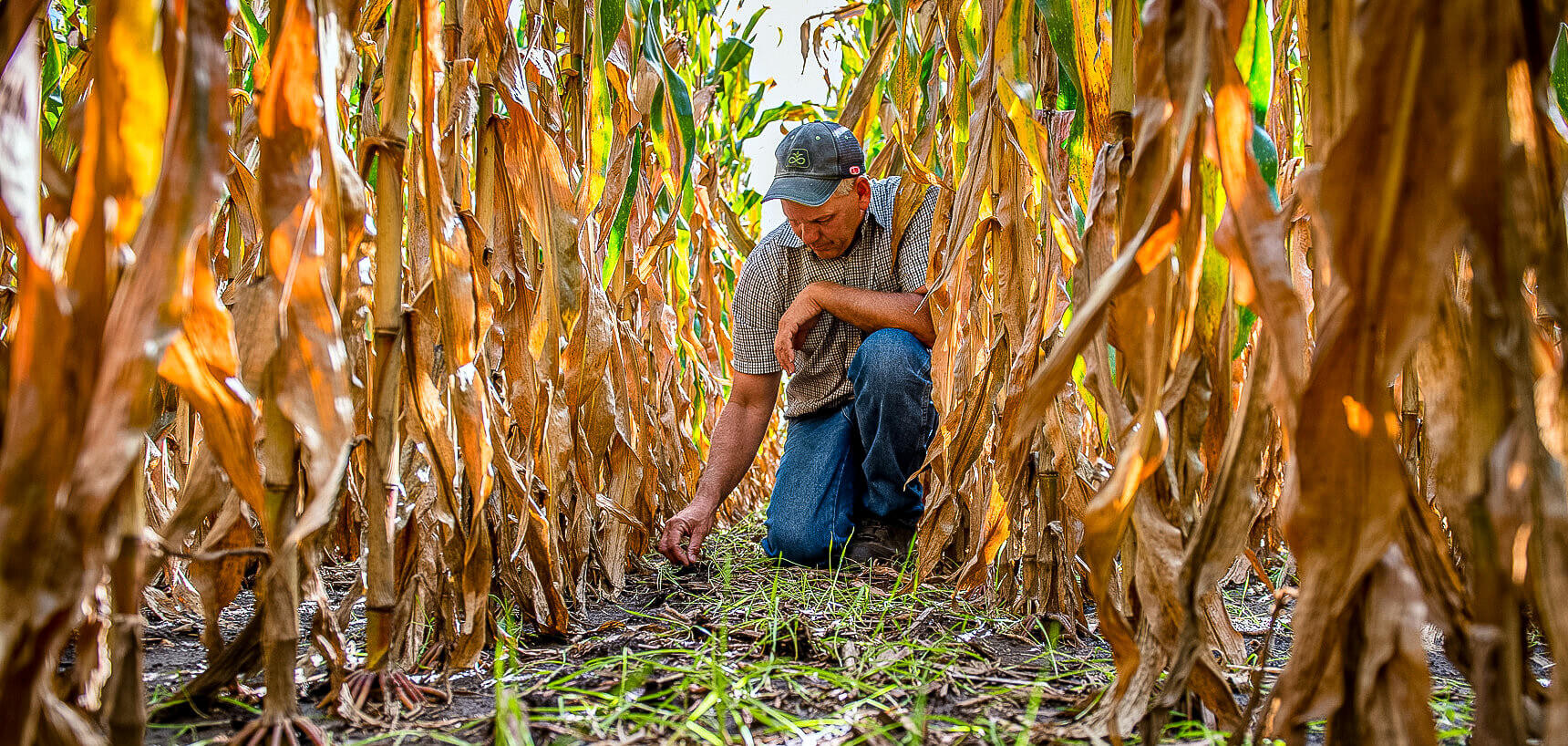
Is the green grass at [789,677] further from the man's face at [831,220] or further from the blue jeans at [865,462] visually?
the man's face at [831,220]

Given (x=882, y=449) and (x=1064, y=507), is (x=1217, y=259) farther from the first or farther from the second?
(x=882, y=449)

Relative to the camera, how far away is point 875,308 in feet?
4.98

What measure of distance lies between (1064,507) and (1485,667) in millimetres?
507

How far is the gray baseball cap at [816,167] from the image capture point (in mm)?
1532

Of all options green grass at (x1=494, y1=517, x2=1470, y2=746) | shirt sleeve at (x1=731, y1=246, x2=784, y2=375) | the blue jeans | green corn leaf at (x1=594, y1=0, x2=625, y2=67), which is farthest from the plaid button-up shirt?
green corn leaf at (x1=594, y1=0, x2=625, y2=67)

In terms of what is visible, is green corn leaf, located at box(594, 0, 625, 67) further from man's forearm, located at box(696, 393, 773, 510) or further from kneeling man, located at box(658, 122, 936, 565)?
man's forearm, located at box(696, 393, 773, 510)

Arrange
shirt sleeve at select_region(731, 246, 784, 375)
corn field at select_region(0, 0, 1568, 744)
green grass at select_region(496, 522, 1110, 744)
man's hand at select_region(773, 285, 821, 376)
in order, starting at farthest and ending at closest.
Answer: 1. shirt sleeve at select_region(731, 246, 784, 375)
2. man's hand at select_region(773, 285, 821, 376)
3. green grass at select_region(496, 522, 1110, 744)
4. corn field at select_region(0, 0, 1568, 744)

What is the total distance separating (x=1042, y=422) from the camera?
840 millimetres

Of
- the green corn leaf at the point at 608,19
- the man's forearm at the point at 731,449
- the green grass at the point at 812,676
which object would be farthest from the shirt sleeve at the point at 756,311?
the green corn leaf at the point at 608,19

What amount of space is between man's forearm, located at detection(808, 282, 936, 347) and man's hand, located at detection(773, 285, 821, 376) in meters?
0.01

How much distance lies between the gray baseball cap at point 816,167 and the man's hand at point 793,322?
7.0 inches

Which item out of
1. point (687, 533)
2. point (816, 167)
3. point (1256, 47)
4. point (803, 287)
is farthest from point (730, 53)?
point (1256, 47)

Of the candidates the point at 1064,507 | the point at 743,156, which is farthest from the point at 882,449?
the point at 743,156

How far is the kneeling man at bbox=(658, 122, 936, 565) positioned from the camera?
150 cm
